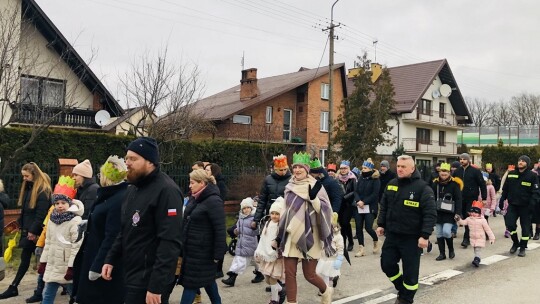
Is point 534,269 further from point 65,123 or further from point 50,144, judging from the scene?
point 65,123

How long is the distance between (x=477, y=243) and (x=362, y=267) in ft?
7.56

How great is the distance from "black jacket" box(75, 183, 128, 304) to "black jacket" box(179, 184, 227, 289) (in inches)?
42.4

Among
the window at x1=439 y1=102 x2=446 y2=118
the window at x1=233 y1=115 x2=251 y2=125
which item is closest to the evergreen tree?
the window at x1=233 y1=115 x2=251 y2=125

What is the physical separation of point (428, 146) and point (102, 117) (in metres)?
34.3

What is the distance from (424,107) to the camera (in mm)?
43906

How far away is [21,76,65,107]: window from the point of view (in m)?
11.5

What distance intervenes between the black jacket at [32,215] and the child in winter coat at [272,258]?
302 centimetres

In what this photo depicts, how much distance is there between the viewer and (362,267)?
854 cm

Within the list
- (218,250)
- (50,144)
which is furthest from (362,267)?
(50,144)

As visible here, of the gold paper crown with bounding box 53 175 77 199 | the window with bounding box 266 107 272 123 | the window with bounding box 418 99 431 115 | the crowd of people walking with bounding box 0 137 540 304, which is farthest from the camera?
the window with bounding box 418 99 431 115

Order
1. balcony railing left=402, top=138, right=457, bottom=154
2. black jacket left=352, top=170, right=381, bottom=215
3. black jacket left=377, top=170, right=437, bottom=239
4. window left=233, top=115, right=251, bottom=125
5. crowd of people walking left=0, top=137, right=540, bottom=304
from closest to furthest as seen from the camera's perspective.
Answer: crowd of people walking left=0, top=137, right=540, bottom=304
black jacket left=377, top=170, right=437, bottom=239
black jacket left=352, top=170, right=381, bottom=215
window left=233, top=115, right=251, bottom=125
balcony railing left=402, top=138, right=457, bottom=154

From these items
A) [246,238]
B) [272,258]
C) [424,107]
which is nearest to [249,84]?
[424,107]

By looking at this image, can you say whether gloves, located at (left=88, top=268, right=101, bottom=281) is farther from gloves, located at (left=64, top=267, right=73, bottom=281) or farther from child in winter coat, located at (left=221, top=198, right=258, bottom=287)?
child in winter coat, located at (left=221, top=198, right=258, bottom=287)

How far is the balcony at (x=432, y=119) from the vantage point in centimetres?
4197
